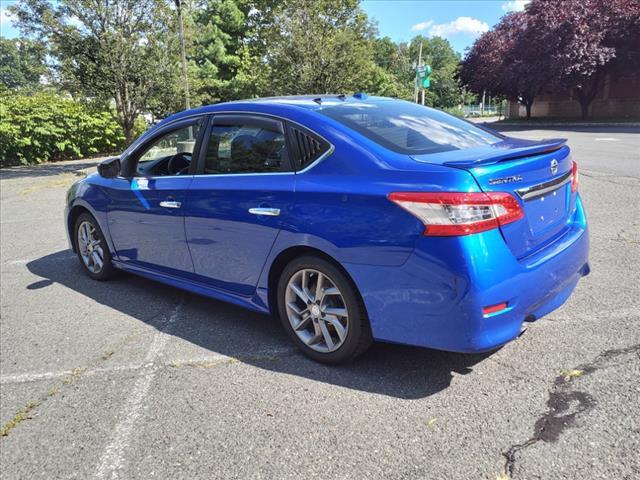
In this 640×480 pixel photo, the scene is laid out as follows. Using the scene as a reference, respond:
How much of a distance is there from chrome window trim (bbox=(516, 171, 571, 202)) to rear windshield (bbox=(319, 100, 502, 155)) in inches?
20.4

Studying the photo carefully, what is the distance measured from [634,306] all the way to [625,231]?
244 centimetres

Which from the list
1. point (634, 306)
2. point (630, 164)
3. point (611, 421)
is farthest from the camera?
point (630, 164)

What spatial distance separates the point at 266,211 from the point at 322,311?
0.73 metres

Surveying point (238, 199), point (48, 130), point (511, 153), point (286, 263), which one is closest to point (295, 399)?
point (286, 263)

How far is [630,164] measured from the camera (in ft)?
37.2

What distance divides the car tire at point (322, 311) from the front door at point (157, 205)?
1072mm

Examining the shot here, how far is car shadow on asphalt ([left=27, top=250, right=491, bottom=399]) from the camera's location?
10.1 ft

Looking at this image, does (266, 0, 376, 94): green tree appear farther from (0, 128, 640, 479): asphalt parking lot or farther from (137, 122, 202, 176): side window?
(0, 128, 640, 479): asphalt parking lot

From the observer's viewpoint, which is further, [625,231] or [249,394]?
[625,231]

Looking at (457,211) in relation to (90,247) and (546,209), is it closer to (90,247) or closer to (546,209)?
(546,209)

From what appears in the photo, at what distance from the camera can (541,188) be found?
115 inches

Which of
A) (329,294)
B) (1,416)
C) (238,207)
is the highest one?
(238,207)

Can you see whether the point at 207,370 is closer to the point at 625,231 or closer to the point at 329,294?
the point at 329,294

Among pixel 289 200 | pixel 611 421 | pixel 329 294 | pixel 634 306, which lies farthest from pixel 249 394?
pixel 634 306
